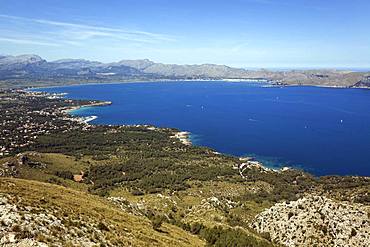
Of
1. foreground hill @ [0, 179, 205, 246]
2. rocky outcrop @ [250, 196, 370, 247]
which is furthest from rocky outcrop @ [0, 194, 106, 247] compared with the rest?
rocky outcrop @ [250, 196, 370, 247]

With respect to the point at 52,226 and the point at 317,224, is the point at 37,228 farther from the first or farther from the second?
the point at 317,224

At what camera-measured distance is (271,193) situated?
112062 mm

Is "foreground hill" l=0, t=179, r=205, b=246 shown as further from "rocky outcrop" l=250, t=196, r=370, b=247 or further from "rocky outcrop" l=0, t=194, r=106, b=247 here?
"rocky outcrop" l=250, t=196, r=370, b=247

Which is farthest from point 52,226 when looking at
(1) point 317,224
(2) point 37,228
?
(1) point 317,224

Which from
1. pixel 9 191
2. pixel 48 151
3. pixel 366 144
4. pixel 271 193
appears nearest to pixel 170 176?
pixel 271 193

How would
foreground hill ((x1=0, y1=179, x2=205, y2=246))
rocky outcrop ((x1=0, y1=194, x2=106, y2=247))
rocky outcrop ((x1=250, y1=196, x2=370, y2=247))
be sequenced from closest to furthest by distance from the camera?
rocky outcrop ((x1=0, y1=194, x2=106, y2=247)), foreground hill ((x1=0, y1=179, x2=205, y2=246)), rocky outcrop ((x1=250, y1=196, x2=370, y2=247))

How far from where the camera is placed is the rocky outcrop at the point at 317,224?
191ft

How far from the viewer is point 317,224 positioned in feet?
201

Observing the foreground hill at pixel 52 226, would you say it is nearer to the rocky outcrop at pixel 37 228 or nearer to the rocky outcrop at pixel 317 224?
the rocky outcrop at pixel 37 228

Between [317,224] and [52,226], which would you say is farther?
[317,224]

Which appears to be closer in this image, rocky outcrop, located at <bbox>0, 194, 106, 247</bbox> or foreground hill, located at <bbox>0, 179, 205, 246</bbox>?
Answer: rocky outcrop, located at <bbox>0, 194, 106, 247</bbox>

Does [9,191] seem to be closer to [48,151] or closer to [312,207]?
[312,207]

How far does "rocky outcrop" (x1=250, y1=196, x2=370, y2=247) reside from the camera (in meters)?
58.1

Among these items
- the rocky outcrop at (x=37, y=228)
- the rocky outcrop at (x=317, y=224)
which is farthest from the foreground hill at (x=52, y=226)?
the rocky outcrop at (x=317, y=224)
